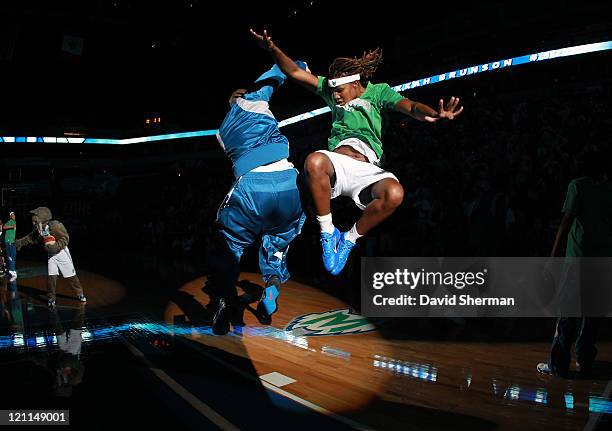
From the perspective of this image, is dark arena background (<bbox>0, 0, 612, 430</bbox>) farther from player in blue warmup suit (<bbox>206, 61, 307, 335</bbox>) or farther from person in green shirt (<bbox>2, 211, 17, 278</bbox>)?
player in blue warmup suit (<bbox>206, 61, 307, 335</bbox>)

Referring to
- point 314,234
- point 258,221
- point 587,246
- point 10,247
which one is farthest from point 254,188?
point 10,247

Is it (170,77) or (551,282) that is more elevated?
(170,77)

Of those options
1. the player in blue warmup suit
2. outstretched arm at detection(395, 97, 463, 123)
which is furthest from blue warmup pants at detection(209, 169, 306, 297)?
outstretched arm at detection(395, 97, 463, 123)

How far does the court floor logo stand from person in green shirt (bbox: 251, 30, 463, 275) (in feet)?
5.51

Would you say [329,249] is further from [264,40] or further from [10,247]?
[10,247]

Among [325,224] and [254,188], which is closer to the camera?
[325,224]

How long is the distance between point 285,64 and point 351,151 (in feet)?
2.52

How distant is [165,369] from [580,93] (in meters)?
10.8

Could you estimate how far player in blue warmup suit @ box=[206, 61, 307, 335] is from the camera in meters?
3.35

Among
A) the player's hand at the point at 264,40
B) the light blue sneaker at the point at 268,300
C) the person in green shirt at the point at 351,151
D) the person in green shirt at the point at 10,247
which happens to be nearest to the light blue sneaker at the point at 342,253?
the person in green shirt at the point at 351,151

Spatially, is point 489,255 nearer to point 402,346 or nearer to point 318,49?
point 402,346

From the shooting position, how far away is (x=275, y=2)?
1088cm

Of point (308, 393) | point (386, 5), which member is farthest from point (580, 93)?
point (308, 393)

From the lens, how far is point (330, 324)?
459 centimetres
